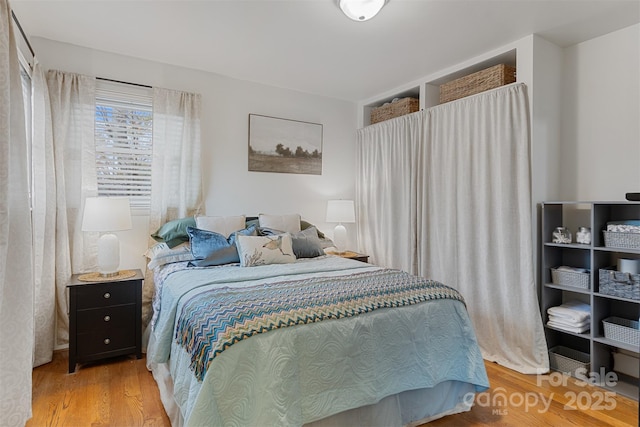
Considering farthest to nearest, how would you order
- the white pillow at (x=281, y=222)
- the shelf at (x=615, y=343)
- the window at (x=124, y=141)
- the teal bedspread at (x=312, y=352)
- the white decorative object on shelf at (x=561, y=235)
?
the white pillow at (x=281, y=222) < the window at (x=124, y=141) < the white decorative object on shelf at (x=561, y=235) < the shelf at (x=615, y=343) < the teal bedspread at (x=312, y=352)

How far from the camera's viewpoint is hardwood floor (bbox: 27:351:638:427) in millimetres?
2008

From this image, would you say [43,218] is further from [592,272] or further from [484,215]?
[592,272]

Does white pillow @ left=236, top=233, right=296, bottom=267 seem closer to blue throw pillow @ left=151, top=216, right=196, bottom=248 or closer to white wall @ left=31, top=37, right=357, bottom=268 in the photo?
blue throw pillow @ left=151, top=216, right=196, bottom=248

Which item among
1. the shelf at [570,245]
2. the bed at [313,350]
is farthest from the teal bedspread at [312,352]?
the shelf at [570,245]

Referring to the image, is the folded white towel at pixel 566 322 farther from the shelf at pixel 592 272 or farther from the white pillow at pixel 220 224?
the white pillow at pixel 220 224

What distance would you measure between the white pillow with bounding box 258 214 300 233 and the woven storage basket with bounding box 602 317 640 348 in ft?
8.37

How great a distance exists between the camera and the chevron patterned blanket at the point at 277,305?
4.97ft

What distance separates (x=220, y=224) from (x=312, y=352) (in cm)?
182

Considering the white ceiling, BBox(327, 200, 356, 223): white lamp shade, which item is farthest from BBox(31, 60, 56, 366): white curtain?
BBox(327, 200, 356, 223): white lamp shade

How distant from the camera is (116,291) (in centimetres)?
268

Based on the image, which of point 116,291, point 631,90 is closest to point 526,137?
point 631,90

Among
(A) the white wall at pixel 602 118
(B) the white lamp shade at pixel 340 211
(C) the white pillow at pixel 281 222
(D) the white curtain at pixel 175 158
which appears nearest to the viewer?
(A) the white wall at pixel 602 118

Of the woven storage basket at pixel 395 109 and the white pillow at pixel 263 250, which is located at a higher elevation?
the woven storage basket at pixel 395 109

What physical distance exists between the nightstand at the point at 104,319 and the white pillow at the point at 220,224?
0.64 meters
